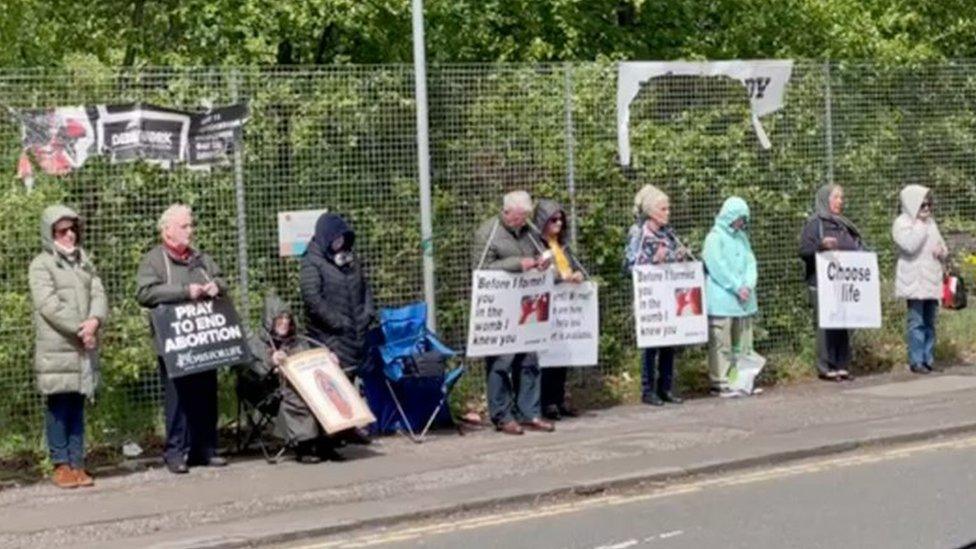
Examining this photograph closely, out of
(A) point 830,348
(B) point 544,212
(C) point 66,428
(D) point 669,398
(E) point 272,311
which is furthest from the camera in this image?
(A) point 830,348

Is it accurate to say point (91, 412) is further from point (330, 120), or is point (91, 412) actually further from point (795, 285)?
point (795, 285)

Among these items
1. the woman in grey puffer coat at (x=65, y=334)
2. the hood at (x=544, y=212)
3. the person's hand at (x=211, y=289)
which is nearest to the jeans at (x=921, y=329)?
the hood at (x=544, y=212)

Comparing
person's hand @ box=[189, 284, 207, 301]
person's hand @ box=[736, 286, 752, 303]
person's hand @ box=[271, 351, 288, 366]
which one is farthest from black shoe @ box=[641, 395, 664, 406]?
person's hand @ box=[189, 284, 207, 301]

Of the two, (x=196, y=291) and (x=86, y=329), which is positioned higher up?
(x=196, y=291)

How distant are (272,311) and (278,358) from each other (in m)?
0.52

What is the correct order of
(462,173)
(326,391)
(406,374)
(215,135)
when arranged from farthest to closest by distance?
(462,173)
(406,374)
(215,135)
(326,391)

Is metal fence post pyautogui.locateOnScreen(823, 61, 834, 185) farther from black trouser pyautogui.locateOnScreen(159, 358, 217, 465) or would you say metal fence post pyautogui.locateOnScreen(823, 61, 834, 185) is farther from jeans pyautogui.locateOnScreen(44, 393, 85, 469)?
jeans pyautogui.locateOnScreen(44, 393, 85, 469)

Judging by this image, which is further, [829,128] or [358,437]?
[829,128]

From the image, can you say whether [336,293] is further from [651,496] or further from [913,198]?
[913,198]

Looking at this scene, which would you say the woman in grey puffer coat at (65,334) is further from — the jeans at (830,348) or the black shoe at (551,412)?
the jeans at (830,348)

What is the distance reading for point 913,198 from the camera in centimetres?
1780

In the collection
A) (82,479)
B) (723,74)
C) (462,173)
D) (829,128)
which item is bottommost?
(82,479)

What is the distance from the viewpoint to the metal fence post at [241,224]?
46.1ft

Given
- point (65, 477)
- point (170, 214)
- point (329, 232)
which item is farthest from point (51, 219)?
point (329, 232)
